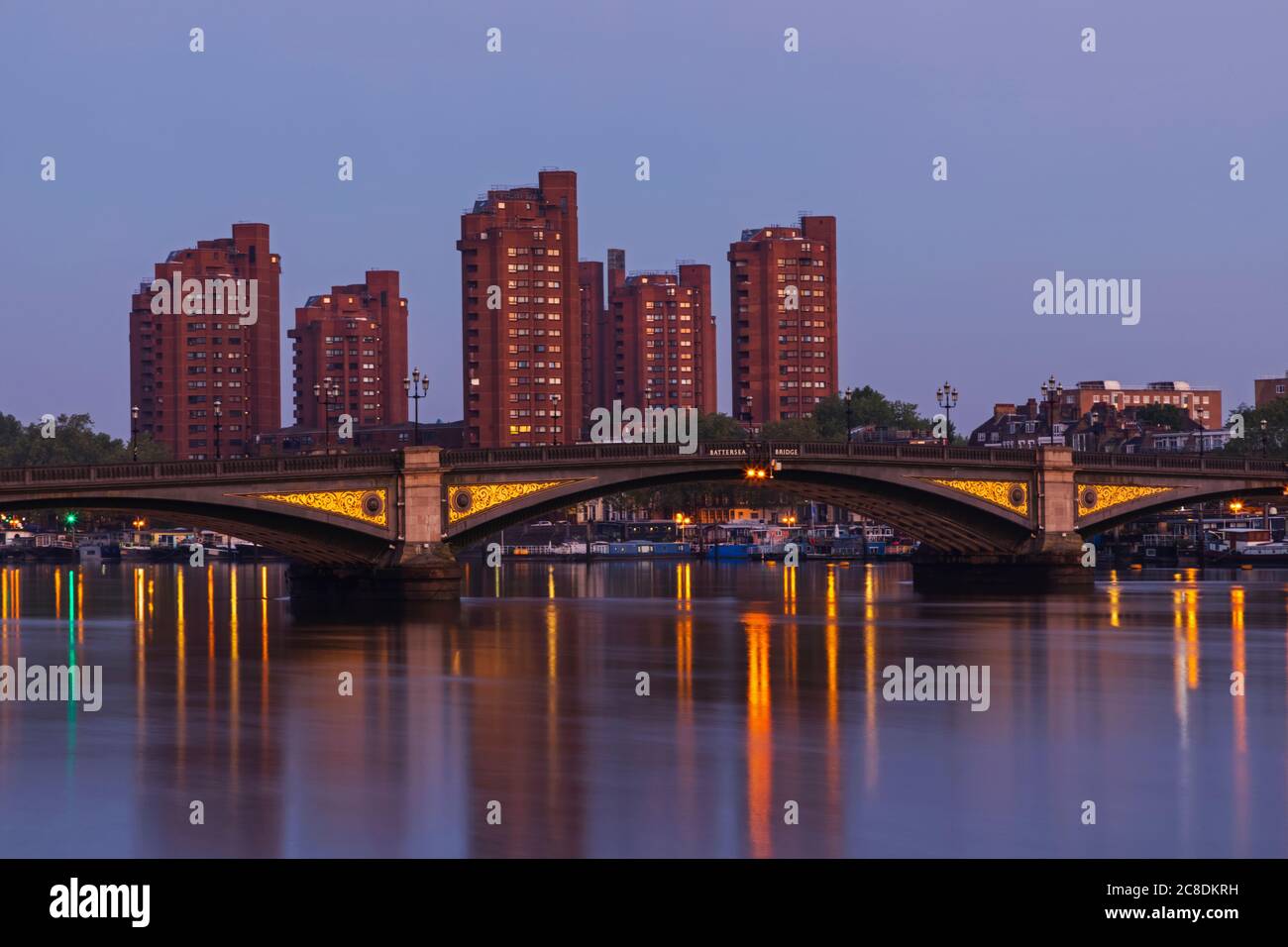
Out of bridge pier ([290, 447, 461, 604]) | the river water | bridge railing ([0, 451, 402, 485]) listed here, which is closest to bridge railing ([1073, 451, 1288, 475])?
the river water

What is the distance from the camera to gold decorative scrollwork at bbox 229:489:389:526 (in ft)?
231

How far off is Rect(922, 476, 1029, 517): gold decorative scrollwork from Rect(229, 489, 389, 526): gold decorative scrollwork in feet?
97.0

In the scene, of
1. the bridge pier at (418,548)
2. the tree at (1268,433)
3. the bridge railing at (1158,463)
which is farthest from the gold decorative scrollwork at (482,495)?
the tree at (1268,433)

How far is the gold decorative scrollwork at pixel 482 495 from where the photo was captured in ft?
245

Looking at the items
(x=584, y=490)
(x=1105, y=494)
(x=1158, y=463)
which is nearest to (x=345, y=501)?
(x=584, y=490)

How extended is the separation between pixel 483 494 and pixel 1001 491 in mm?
28400

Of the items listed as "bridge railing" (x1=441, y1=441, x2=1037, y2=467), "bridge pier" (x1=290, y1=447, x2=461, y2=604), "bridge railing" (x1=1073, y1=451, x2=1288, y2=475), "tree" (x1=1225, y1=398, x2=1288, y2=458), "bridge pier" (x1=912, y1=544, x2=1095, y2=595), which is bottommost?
"bridge pier" (x1=912, y1=544, x2=1095, y2=595)

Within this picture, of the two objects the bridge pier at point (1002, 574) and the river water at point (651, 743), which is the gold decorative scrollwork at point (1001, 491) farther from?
the river water at point (651, 743)

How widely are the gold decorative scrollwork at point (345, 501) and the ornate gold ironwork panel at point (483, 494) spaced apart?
302 cm

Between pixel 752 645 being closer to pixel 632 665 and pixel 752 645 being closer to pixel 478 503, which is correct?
pixel 632 665

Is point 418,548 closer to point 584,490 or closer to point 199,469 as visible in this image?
point 584,490

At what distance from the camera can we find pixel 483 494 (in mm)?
75500

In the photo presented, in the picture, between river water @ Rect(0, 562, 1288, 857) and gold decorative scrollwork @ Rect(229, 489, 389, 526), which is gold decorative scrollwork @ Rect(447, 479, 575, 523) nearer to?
gold decorative scrollwork @ Rect(229, 489, 389, 526)

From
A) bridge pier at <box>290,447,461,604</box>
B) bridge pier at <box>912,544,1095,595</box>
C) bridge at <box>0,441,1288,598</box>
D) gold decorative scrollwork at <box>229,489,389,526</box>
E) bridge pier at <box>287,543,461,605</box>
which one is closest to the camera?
bridge at <box>0,441,1288,598</box>
